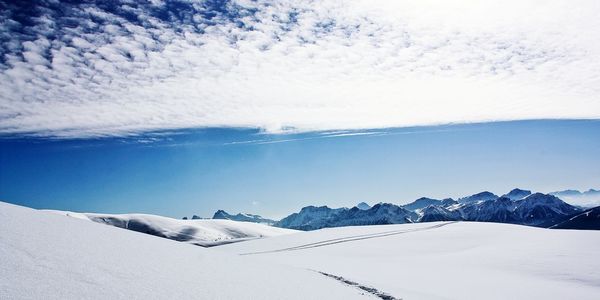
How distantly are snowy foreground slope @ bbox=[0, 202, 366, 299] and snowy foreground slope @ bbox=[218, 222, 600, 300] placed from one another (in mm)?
3758

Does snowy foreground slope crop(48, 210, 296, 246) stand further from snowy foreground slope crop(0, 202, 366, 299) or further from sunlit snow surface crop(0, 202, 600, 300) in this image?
snowy foreground slope crop(0, 202, 366, 299)

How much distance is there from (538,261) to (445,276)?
7464 millimetres

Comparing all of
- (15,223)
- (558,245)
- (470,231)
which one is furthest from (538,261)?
(15,223)

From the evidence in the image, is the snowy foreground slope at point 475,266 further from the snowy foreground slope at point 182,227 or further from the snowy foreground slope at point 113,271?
the snowy foreground slope at point 182,227

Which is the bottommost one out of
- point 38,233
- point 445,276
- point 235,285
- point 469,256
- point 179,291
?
point 469,256

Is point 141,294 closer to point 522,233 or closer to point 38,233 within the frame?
point 38,233

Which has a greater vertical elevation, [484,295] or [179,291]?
[179,291]

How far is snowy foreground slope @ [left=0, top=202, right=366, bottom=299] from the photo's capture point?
4.98m

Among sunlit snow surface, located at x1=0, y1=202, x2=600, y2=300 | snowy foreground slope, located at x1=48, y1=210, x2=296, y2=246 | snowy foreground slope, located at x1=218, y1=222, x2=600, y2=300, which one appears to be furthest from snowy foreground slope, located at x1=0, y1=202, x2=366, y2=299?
snowy foreground slope, located at x1=48, y1=210, x2=296, y2=246

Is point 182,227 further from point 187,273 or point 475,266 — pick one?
point 187,273

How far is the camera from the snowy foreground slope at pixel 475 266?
12578mm

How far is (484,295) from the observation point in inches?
470

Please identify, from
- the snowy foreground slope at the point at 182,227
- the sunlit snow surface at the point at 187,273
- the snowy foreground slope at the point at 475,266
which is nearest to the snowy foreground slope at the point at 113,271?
the sunlit snow surface at the point at 187,273

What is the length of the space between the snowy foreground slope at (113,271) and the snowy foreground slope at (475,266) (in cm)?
376
